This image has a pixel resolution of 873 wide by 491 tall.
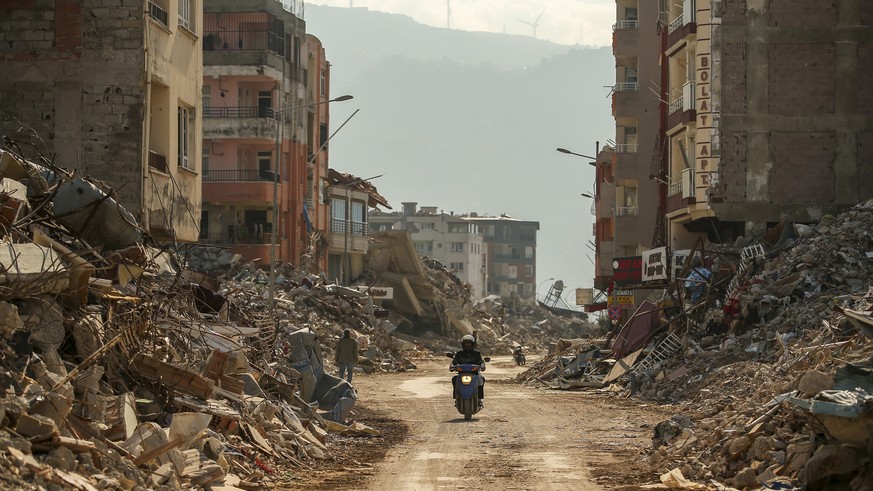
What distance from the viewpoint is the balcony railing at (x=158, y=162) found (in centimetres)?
2661

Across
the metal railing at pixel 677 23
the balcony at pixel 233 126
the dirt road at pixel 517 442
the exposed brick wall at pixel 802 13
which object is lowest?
the dirt road at pixel 517 442

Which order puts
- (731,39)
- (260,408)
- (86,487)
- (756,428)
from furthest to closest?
(731,39)
(260,408)
(756,428)
(86,487)

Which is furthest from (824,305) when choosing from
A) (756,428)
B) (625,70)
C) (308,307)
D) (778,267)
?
(625,70)

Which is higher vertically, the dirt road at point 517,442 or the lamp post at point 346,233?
the lamp post at point 346,233

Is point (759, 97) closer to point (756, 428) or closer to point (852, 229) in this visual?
point (852, 229)

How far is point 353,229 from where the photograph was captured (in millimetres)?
83500

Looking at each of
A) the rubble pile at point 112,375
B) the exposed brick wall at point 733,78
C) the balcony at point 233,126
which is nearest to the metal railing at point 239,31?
the balcony at point 233,126

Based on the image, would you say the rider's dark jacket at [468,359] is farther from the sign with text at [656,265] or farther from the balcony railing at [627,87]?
the balcony railing at [627,87]

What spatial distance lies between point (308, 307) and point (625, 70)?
21.7 m

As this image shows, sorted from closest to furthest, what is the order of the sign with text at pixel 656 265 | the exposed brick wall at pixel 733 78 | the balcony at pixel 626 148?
the exposed brick wall at pixel 733 78 → the sign with text at pixel 656 265 → the balcony at pixel 626 148

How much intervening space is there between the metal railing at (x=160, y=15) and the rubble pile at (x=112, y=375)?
6118mm

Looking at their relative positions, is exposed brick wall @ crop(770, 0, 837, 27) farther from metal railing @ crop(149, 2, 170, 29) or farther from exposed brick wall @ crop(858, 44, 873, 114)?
metal railing @ crop(149, 2, 170, 29)

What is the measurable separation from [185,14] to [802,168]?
23.1m

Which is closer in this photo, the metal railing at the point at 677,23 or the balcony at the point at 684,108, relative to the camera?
the balcony at the point at 684,108
